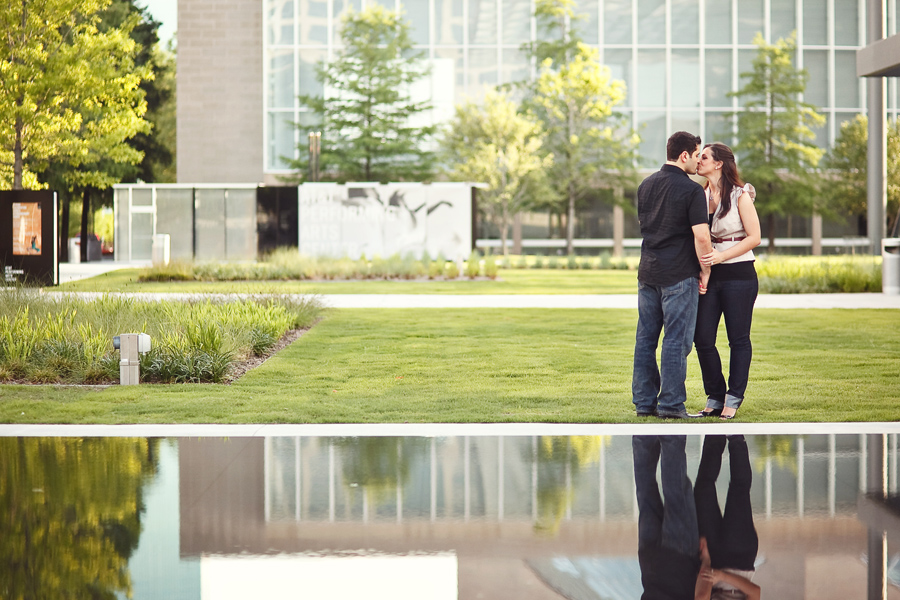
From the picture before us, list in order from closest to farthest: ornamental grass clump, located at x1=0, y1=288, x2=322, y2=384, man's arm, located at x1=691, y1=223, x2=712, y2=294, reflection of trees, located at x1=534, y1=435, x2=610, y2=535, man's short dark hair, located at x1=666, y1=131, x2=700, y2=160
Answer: reflection of trees, located at x1=534, y1=435, x2=610, y2=535
man's arm, located at x1=691, y1=223, x2=712, y2=294
man's short dark hair, located at x1=666, y1=131, x2=700, y2=160
ornamental grass clump, located at x1=0, y1=288, x2=322, y2=384

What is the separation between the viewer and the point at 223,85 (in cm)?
4566

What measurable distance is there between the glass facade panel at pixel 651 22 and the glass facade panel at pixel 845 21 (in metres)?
7.57

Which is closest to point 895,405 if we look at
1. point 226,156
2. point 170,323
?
point 170,323

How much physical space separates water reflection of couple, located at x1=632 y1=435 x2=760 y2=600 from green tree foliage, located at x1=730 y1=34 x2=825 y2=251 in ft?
123

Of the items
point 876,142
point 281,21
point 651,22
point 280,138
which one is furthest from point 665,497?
point 281,21

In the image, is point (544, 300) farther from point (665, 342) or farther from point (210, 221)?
point (210, 221)

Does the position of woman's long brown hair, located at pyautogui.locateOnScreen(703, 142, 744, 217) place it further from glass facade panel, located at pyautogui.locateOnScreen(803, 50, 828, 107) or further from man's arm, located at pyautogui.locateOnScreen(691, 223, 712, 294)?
glass facade panel, located at pyautogui.locateOnScreen(803, 50, 828, 107)

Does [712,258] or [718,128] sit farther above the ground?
[718,128]

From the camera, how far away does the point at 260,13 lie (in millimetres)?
45531

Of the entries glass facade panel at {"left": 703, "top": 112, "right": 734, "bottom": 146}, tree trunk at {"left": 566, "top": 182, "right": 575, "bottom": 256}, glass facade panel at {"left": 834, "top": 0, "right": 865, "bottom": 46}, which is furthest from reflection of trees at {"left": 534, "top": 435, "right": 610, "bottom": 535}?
glass facade panel at {"left": 834, "top": 0, "right": 865, "bottom": 46}

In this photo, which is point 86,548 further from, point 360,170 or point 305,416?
point 360,170

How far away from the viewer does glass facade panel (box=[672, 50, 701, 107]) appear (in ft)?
150

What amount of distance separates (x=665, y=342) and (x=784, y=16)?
4219 cm

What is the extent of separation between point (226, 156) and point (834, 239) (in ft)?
90.3
